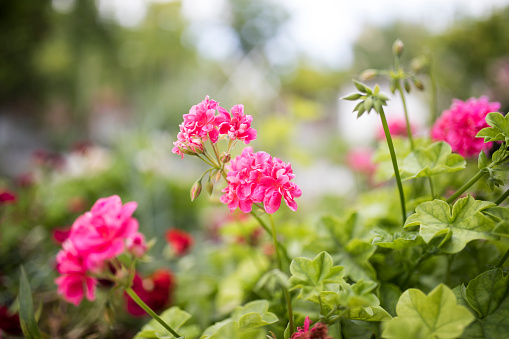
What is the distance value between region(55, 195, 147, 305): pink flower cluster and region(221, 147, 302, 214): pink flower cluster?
115 millimetres

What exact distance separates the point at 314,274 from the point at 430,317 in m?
0.12

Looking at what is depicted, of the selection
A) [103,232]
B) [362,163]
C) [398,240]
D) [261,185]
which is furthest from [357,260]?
[362,163]

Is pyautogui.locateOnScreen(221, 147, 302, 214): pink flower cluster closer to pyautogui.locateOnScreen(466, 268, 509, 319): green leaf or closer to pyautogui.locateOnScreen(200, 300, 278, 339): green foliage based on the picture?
pyautogui.locateOnScreen(200, 300, 278, 339): green foliage

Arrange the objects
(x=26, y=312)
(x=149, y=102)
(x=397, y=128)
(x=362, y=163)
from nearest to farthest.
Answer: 1. (x=26, y=312)
2. (x=397, y=128)
3. (x=362, y=163)
4. (x=149, y=102)

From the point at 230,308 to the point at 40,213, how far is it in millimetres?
795

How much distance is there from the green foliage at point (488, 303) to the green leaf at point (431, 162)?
0.14m

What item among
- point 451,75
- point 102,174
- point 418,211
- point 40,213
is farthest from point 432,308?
point 451,75

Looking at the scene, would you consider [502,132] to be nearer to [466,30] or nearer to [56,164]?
[56,164]

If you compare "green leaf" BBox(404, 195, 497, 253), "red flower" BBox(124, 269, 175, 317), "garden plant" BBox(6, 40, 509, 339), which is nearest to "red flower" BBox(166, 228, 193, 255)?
"red flower" BBox(124, 269, 175, 317)

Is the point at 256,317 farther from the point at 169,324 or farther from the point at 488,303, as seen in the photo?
the point at 488,303

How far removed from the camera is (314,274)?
40 cm

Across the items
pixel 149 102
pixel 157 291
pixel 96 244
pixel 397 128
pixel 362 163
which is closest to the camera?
pixel 96 244

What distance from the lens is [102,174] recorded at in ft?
5.79

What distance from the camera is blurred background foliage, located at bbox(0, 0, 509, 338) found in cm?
127
